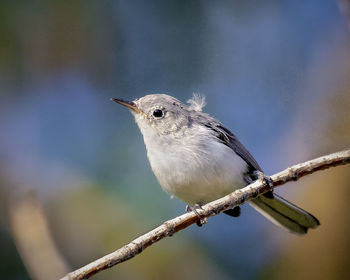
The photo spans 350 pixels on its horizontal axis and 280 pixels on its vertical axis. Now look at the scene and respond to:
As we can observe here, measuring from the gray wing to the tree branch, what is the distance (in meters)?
0.26

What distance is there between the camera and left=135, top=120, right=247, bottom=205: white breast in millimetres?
1118

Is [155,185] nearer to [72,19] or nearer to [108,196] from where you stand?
[108,196]

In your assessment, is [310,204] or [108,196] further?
[108,196]

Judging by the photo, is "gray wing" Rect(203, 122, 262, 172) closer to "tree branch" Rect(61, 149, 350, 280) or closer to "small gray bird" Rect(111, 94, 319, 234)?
"small gray bird" Rect(111, 94, 319, 234)

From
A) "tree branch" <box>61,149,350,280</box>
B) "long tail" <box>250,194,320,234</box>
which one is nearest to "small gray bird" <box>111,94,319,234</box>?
"long tail" <box>250,194,320,234</box>

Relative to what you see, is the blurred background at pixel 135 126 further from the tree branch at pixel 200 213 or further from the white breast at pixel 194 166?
the tree branch at pixel 200 213

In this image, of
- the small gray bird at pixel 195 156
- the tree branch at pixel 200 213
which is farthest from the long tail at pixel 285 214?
the tree branch at pixel 200 213

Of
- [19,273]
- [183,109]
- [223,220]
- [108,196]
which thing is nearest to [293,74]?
[183,109]

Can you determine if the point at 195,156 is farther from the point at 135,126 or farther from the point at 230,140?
the point at 135,126

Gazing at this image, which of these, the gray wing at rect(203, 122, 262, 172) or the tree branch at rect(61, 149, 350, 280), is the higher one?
the gray wing at rect(203, 122, 262, 172)

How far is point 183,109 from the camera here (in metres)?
1.20

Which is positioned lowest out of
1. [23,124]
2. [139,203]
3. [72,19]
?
[139,203]

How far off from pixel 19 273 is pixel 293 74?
0.83 metres

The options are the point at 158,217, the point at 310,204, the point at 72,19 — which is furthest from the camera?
the point at 72,19
